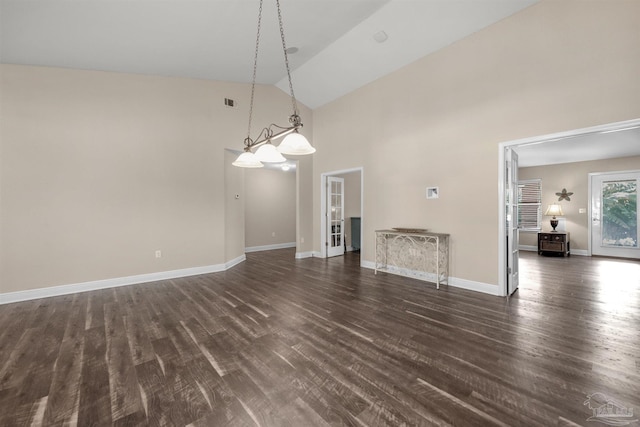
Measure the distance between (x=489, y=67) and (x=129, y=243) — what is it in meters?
6.25

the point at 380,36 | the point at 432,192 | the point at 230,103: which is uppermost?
the point at 380,36

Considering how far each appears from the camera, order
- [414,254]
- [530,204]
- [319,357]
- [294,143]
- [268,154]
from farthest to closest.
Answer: [530,204] → [414,254] → [268,154] → [294,143] → [319,357]

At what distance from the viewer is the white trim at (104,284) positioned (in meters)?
3.82

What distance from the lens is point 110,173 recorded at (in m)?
4.39

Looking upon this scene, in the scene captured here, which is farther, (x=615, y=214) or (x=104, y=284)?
(x=615, y=214)

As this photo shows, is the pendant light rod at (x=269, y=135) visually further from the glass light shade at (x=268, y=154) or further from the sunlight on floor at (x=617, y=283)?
the sunlight on floor at (x=617, y=283)

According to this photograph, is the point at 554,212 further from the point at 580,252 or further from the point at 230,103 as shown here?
the point at 230,103

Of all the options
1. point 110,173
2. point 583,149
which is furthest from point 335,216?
point 583,149

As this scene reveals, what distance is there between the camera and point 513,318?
3.05m

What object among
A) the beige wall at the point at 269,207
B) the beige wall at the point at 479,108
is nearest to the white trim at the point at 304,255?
the beige wall at the point at 479,108

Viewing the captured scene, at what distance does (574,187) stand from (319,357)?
9.09m

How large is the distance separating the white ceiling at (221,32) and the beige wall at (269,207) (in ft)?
11.3

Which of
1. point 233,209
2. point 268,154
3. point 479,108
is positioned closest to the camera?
point 268,154

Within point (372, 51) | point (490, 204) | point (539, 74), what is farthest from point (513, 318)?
point (372, 51)
